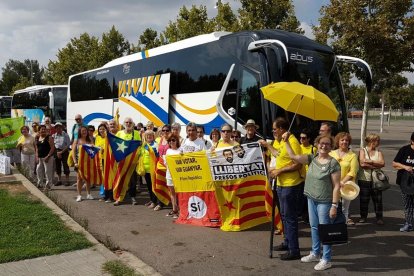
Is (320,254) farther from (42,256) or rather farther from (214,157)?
(42,256)

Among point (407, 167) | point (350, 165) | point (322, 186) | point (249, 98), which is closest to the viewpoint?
point (322, 186)

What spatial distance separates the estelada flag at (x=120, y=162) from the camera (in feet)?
29.9

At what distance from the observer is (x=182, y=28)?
2620 cm

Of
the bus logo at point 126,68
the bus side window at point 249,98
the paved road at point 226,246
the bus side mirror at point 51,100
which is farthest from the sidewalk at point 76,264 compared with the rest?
the bus side mirror at point 51,100

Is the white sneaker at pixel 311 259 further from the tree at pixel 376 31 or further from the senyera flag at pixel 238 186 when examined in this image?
the tree at pixel 376 31

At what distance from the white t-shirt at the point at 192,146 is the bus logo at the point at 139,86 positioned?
4.54m

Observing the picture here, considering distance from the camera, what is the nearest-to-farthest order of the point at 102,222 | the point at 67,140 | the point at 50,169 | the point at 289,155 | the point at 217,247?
the point at 289,155, the point at 217,247, the point at 102,222, the point at 50,169, the point at 67,140

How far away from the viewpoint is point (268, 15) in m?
20.9

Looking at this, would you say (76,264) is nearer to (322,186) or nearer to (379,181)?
(322,186)

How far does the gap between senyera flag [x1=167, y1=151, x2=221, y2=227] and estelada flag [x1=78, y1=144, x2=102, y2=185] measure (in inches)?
107

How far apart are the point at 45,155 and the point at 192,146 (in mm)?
4646

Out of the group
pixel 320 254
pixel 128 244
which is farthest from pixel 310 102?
pixel 128 244

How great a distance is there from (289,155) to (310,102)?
696 mm

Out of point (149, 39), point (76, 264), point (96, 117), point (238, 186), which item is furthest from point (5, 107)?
point (76, 264)
